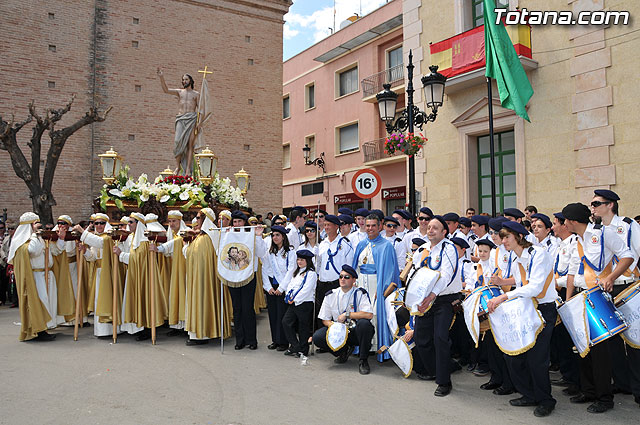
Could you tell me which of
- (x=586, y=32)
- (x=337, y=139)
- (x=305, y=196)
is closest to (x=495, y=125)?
(x=586, y=32)

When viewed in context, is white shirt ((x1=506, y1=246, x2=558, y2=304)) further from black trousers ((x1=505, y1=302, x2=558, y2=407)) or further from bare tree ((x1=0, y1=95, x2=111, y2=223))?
bare tree ((x1=0, y1=95, x2=111, y2=223))

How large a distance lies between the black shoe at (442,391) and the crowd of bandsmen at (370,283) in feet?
0.05

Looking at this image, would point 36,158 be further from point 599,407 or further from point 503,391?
point 599,407

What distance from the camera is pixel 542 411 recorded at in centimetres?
479

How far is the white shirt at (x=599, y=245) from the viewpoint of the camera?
16.1 feet

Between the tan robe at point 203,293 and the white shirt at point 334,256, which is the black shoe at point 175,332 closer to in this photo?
the tan robe at point 203,293

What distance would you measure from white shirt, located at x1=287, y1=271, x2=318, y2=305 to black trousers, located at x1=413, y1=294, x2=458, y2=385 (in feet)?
6.07

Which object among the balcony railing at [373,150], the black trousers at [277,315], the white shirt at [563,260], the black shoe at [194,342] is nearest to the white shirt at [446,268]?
the white shirt at [563,260]

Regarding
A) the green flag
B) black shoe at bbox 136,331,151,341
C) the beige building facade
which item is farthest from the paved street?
the beige building facade

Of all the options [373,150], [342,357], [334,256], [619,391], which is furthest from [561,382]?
[373,150]

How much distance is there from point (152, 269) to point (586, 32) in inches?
453

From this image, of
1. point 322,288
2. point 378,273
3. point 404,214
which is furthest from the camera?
point 404,214

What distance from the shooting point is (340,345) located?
646 cm

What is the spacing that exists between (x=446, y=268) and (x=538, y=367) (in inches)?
52.8
